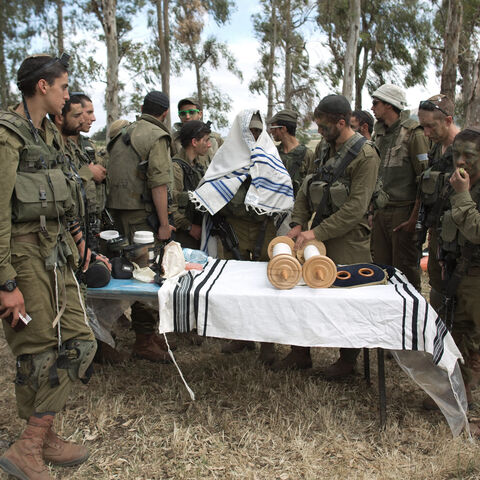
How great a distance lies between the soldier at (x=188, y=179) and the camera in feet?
14.9

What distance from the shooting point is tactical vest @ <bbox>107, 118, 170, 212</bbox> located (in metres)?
3.96

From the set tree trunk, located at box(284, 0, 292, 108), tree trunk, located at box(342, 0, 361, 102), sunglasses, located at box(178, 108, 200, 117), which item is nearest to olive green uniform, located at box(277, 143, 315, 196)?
sunglasses, located at box(178, 108, 200, 117)

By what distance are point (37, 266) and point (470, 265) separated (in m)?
2.64

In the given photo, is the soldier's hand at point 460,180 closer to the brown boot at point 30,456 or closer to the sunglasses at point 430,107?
the sunglasses at point 430,107

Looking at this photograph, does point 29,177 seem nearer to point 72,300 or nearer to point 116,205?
point 72,300

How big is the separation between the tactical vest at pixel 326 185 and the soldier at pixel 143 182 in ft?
3.99

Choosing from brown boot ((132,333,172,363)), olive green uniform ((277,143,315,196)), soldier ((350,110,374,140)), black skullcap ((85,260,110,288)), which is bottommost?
brown boot ((132,333,172,363))

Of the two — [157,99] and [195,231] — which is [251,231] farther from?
[157,99]

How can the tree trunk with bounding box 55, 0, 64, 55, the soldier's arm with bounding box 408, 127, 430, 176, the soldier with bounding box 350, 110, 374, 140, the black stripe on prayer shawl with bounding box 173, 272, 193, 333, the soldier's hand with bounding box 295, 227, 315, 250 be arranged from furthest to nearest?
the tree trunk with bounding box 55, 0, 64, 55
the soldier with bounding box 350, 110, 374, 140
the soldier's arm with bounding box 408, 127, 430, 176
the soldier's hand with bounding box 295, 227, 315, 250
the black stripe on prayer shawl with bounding box 173, 272, 193, 333

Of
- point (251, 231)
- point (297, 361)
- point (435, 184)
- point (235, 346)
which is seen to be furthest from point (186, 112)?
point (297, 361)

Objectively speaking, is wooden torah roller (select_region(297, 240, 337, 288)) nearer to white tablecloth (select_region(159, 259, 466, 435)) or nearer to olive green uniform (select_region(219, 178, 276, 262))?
white tablecloth (select_region(159, 259, 466, 435))

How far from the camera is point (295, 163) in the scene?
4625 mm

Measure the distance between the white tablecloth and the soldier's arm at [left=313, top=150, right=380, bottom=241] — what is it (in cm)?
57

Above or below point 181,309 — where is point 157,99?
above
